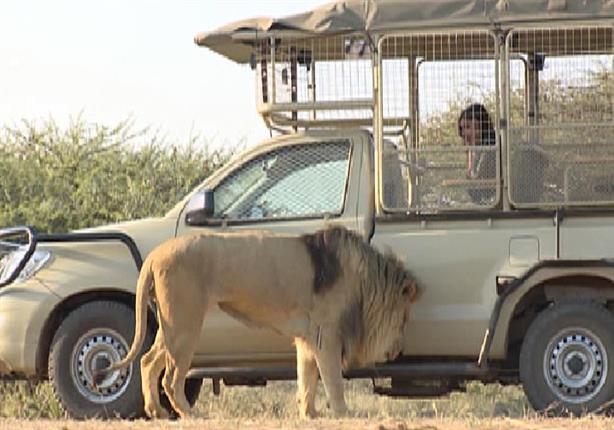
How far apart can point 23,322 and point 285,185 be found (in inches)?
83.3

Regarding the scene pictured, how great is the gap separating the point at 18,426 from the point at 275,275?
2156 mm

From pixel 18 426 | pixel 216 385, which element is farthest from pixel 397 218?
pixel 18 426

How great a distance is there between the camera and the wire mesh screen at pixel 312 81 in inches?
504

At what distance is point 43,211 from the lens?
22.4 meters

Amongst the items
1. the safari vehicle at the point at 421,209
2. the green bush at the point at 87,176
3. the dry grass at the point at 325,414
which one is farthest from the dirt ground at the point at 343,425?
the green bush at the point at 87,176

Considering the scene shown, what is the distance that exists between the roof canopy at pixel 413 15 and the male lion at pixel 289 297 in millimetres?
1470

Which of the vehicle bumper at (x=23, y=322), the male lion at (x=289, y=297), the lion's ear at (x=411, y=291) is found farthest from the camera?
the vehicle bumper at (x=23, y=322)

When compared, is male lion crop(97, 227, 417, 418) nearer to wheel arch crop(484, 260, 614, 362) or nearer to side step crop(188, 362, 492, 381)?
side step crop(188, 362, 492, 381)

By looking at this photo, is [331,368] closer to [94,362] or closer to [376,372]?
[376,372]

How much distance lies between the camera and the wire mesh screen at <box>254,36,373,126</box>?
12805 millimetres

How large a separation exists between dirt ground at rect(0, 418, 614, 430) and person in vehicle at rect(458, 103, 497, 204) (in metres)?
1.91

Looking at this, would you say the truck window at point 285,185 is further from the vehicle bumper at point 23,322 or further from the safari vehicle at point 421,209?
the vehicle bumper at point 23,322

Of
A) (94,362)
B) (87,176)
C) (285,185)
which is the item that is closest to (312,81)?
(285,185)

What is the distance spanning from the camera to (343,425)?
10.8 metres
